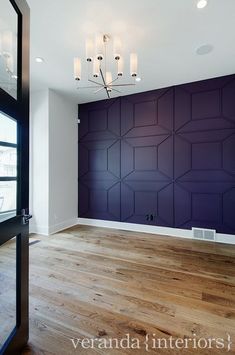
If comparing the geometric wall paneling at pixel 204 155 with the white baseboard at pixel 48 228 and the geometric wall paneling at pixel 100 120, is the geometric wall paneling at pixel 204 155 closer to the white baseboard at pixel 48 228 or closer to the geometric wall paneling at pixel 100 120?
the geometric wall paneling at pixel 100 120

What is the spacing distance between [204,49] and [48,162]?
136 inches

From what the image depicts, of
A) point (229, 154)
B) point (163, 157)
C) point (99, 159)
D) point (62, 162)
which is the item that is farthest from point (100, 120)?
point (229, 154)

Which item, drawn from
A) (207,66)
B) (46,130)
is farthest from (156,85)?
(46,130)

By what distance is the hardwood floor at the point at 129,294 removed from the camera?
155 cm

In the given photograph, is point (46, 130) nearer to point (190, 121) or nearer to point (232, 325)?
point (190, 121)

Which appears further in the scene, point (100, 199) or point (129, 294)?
point (100, 199)

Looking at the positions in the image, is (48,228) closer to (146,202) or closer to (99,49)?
(146,202)

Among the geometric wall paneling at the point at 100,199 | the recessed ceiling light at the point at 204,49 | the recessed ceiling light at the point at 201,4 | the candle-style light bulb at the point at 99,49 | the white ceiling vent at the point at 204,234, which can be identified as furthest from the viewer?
the geometric wall paneling at the point at 100,199

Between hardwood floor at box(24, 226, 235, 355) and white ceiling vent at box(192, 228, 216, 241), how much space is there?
28 cm

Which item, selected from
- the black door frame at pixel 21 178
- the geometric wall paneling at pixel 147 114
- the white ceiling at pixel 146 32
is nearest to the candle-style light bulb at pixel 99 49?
the white ceiling at pixel 146 32

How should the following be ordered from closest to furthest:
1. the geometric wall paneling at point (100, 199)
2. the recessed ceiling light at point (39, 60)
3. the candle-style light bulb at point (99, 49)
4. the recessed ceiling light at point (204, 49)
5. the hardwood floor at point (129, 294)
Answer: the hardwood floor at point (129, 294) < the candle-style light bulb at point (99, 49) < the recessed ceiling light at point (204, 49) < the recessed ceiling light at point (39, 60) < the geometric wall paneling at point (100, 199)

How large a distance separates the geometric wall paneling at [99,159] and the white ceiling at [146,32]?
1.70m

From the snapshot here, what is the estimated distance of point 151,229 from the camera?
4.31 metres

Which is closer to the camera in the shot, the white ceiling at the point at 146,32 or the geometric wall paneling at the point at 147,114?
the white ceiling at the point at 146,32
